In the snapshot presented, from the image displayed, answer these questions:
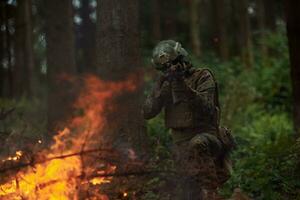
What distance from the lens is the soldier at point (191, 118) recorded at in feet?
23.2

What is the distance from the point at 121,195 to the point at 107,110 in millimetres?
2529

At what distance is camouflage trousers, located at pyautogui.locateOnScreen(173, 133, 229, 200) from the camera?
22.6 feet

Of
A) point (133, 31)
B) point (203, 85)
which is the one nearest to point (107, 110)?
point (133, 31)

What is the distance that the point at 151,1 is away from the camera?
98.5 feet

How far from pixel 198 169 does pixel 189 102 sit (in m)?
0.85

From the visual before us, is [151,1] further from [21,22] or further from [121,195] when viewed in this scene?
[121,195]

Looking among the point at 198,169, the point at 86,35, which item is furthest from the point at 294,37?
the point at 86,35

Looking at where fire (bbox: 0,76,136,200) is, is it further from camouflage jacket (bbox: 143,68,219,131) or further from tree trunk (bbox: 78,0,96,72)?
tree trunk (bbox: 78,0,96,72)

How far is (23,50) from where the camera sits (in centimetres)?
2427

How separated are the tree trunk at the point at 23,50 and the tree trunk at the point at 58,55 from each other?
353 inches

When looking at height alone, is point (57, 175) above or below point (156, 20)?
below

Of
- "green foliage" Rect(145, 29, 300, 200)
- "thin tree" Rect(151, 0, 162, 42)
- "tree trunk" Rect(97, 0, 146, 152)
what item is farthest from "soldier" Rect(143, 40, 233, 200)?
"thin tree" Rect(151, 0, 162, 42)

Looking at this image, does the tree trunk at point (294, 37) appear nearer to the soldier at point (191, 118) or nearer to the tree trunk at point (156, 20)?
the soldier at point (191, 118)

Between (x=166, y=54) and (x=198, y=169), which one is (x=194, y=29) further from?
(x=198, y=169)
